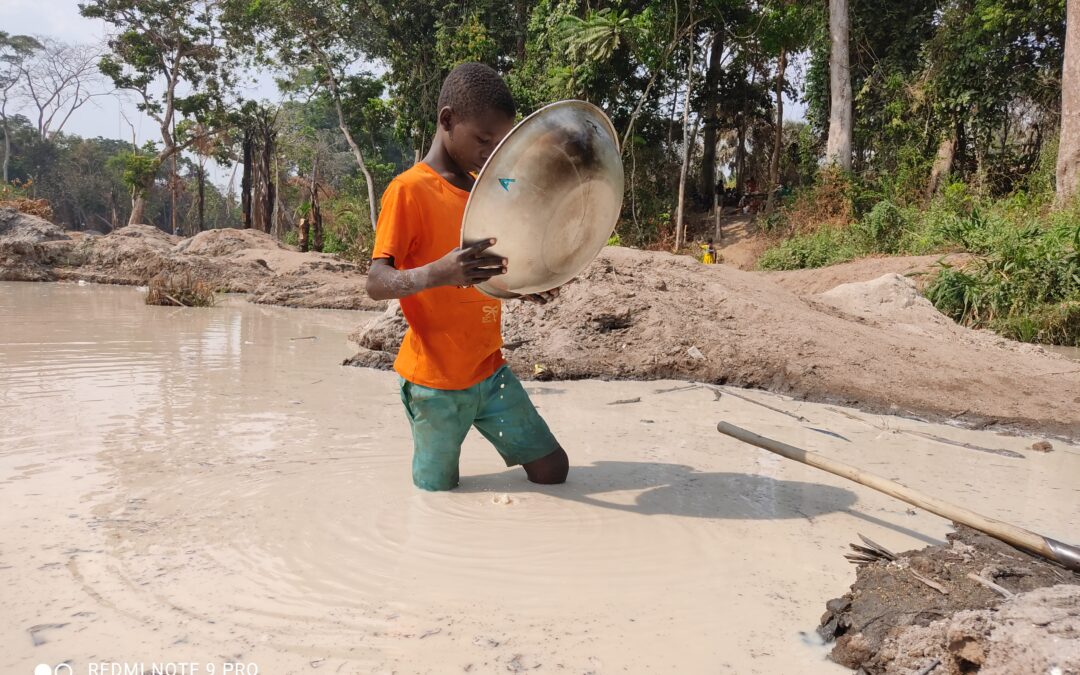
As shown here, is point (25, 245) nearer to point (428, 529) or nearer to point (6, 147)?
point (428, 529)

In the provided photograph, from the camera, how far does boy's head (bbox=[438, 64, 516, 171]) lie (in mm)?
2406

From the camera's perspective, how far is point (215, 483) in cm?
273

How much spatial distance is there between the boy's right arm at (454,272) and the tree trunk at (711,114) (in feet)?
55.5

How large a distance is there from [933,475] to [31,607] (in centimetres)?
328

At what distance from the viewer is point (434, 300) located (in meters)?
2.60

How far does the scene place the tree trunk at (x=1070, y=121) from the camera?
35.1ft

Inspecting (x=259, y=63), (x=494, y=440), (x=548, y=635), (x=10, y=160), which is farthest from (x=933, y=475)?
(x=10, y=160)

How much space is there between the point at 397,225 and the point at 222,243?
52.6 feet

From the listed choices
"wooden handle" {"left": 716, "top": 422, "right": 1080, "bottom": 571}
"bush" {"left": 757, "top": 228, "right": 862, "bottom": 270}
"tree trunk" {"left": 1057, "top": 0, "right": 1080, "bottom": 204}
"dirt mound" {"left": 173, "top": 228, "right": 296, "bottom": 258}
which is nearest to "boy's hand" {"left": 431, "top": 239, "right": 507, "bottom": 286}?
"wooden handle" {"left": 716, "top": 422, "right": 1080, "bottom": 571}

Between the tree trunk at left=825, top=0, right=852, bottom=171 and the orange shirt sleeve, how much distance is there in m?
14.1

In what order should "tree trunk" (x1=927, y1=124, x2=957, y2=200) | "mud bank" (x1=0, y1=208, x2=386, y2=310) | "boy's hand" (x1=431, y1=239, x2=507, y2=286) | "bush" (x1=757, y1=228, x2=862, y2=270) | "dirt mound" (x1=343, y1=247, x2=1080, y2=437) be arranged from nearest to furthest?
"boy's hand" (x1=431, y1=239, x2=507, y2=286) → "dirt mound" (x1=343, y1=247, x2=1080, y2=437) → "bush" (x1=757, y1=228, x2=862, y2=270) → "mud bank" (x1=0, y1=208, x2=386, y2=310) → "tree trunk" (x1=927, y1=124, x2=957, y2=200)

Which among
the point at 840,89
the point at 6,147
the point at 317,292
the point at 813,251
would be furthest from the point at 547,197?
the point at 6,147

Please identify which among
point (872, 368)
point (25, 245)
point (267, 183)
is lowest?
point (872, 368)

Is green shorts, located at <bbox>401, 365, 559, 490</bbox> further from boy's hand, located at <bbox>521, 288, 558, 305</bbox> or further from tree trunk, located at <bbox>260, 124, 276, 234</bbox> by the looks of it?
tree trunk, located at <bbox>260, 124, 276, 234</bbox>
